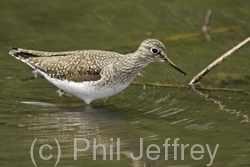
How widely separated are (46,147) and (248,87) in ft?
17.0

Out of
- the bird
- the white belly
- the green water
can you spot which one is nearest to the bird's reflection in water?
the green water

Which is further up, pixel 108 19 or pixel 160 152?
pixel 108 19

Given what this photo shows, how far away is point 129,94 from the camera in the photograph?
45.9 ft

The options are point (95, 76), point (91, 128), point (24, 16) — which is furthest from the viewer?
point (24, 16)

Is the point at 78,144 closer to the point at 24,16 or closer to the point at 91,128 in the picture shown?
the point at 91,128

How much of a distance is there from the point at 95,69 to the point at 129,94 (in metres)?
1.17

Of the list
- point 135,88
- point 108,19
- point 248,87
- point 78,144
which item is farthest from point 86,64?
point 108,19

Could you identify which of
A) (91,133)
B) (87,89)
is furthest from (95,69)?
(91,133)

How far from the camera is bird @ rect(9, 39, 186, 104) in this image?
42.8ft

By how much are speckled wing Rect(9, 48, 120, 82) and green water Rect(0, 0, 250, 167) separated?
58cm

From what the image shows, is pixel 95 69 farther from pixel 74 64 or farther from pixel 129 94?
pixel 129 94

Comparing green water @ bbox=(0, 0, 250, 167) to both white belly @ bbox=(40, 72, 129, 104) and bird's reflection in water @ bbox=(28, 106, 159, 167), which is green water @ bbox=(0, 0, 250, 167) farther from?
white belly @ bbox=(40, 72, 129, 104)

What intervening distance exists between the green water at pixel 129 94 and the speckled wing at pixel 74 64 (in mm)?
584

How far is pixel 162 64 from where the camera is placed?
15.6m
